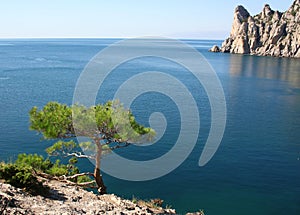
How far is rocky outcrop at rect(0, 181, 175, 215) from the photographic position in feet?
45.2

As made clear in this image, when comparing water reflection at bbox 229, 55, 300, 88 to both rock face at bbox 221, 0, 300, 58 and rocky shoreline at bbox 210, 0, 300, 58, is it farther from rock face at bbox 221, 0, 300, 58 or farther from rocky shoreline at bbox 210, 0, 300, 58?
rock face at bbox 221, 0, 300, 58

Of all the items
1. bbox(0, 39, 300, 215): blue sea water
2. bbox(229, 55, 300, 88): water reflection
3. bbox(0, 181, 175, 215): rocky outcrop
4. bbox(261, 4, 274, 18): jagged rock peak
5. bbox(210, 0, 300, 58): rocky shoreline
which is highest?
bbox(261, 4, 274, 18): jagged rock peak

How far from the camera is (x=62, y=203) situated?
1576 cm

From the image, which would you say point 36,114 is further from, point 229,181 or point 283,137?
point 283,137

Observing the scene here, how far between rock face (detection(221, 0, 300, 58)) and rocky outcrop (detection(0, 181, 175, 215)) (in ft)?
512

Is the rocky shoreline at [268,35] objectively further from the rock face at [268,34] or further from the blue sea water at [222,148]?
the blue sea water at [222,148]

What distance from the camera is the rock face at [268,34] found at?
537 ft

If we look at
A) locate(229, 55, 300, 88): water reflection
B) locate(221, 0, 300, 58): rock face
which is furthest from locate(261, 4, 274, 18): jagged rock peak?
locate(229, 55, 300, 88): water reflection

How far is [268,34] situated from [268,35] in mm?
915

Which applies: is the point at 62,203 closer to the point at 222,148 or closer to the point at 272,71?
the point at 222,148

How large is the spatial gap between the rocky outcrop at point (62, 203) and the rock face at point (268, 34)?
512 ft

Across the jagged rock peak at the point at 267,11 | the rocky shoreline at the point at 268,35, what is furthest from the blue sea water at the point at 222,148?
the jagged rock peak at the point at 267,11

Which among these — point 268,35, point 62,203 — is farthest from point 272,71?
point 62,203

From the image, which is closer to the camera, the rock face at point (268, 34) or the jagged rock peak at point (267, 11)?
the rock face at point (268, 34)
